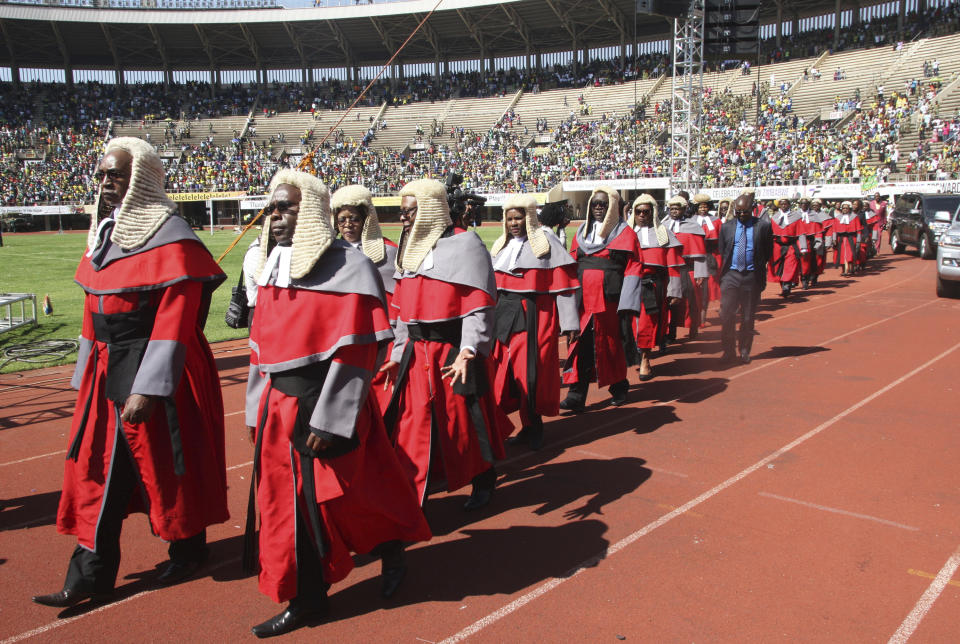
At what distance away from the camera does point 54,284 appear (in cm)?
1814

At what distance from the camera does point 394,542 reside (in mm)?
3705

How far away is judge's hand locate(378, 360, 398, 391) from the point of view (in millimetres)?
4471

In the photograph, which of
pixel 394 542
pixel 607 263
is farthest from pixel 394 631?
pixel 607 263

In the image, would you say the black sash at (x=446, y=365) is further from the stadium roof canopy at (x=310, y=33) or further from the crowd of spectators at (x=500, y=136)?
the stadium roof canopy at (x=310, y=33)

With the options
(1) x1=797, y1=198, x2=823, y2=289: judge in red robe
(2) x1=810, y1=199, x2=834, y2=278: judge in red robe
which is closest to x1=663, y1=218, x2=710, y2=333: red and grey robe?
(1) x1=797, y1=198, x2=823, y2=289: judge in red robe

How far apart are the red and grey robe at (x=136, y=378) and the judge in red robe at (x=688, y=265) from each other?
8113 millimetres

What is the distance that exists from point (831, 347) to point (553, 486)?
6721 millimetres

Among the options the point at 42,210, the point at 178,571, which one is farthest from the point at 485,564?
the point at 42,210

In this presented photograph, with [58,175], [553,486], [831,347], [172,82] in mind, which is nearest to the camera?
[553,486]

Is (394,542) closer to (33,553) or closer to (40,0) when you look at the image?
(33,553)

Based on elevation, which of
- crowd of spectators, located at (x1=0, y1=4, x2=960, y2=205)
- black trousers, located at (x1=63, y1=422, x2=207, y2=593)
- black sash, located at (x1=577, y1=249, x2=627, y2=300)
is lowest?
black trousers, located at (x1=63, y1=422, x2=207, y2=593)

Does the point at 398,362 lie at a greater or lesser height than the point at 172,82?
lesser

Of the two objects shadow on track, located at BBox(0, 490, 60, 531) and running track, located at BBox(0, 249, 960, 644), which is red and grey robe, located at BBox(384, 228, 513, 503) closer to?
running track, located at BBox(0, 249, 960, 644)

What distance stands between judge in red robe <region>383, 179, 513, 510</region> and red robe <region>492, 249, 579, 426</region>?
3.96 feet
